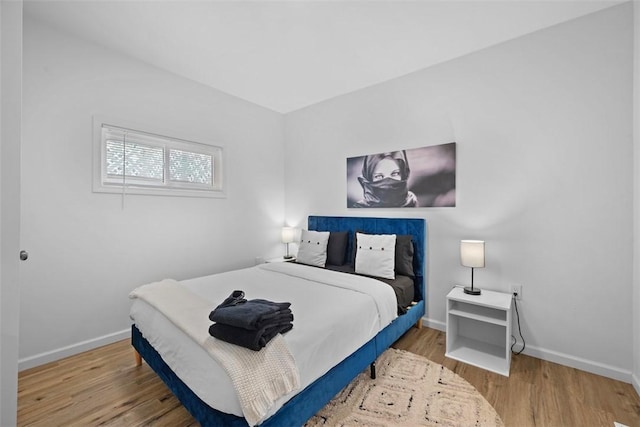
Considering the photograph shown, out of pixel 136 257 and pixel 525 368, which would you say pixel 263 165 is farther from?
pixel 525 368

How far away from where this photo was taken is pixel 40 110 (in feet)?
7.64

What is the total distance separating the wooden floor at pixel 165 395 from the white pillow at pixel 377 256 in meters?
0.83

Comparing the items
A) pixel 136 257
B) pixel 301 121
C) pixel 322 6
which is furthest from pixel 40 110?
pixel 301 121

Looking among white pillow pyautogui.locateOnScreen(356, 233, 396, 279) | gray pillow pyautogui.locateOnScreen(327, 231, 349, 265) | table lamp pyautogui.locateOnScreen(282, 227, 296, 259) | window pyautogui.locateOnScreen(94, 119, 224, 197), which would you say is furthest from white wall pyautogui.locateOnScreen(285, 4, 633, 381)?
window pyautogui.locateOnScreen(94, 119, 224, 197)

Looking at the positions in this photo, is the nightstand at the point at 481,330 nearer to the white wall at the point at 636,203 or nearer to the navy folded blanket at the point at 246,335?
the white wall at the point at 636,203

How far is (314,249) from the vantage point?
3.39m

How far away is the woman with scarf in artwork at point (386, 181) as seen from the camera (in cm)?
315

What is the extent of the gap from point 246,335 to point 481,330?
235 cm

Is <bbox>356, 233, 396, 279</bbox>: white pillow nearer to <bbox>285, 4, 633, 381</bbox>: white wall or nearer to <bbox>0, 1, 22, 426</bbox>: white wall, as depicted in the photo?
<bbox>285, 4, 633, 381</bbox>: white wall

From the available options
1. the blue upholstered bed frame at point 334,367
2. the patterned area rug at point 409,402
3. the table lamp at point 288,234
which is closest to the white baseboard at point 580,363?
the patterned area rug at point 409,402

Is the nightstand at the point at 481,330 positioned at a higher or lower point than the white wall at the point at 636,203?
lower

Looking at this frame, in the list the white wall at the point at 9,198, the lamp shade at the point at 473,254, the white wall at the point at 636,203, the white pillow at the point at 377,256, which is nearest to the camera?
the white wall at the point at 9,198

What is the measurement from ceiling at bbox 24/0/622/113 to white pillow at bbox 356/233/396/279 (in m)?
1.84

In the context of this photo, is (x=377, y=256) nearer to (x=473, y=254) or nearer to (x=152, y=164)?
(x=473, y=254)
